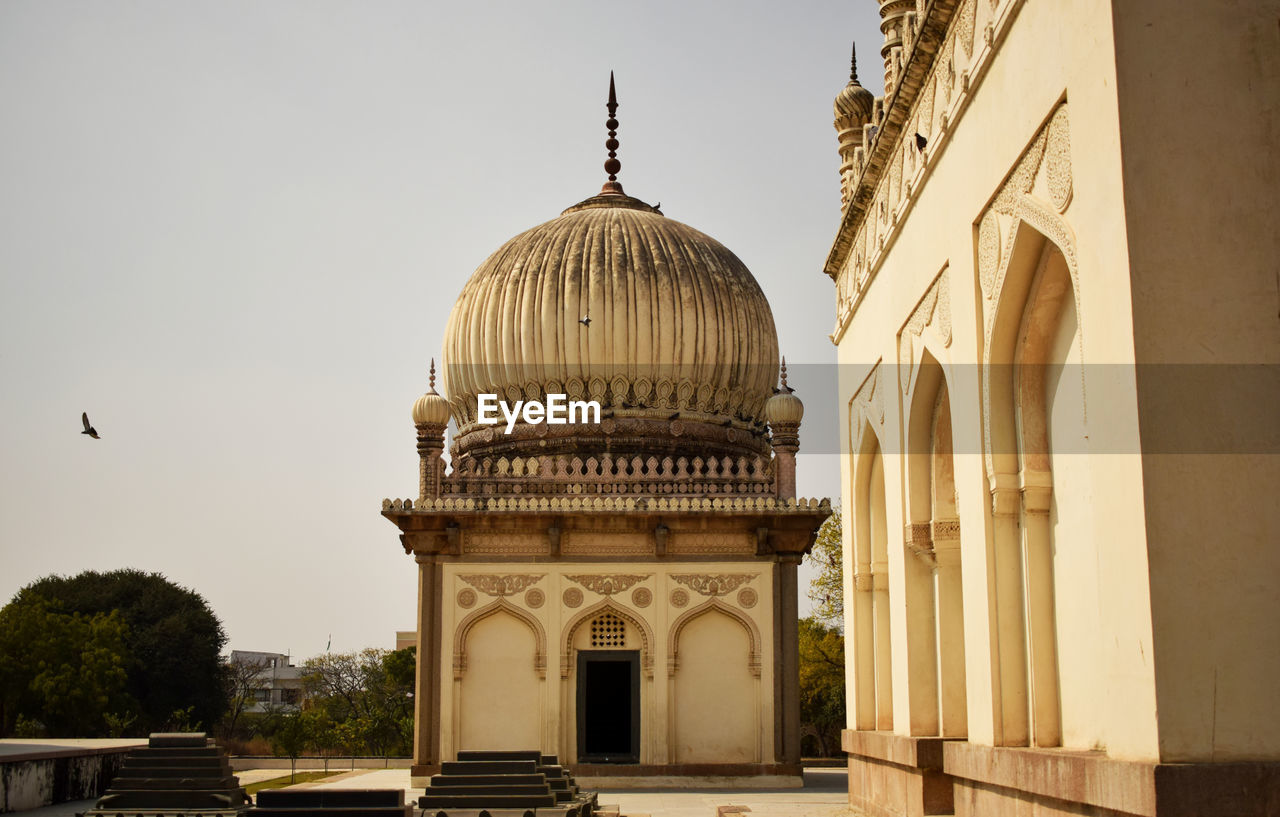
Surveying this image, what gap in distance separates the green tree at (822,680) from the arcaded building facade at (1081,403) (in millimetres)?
18134

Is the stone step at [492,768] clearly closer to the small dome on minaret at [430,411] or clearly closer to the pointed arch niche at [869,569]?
the pointed arch niche at [869,569]

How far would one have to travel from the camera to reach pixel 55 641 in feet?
101

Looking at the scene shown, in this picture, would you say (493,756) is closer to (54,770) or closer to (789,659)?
(54,770)

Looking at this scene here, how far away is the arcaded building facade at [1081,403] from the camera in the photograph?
514cm

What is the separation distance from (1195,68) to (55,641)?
98.7 ft

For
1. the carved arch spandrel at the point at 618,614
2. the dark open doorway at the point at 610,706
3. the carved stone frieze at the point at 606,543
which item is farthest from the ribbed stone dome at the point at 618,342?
the dark open doorway at the point at 610,706

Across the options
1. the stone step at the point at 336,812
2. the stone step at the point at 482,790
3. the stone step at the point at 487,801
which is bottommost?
the stone step at the point at 487,801

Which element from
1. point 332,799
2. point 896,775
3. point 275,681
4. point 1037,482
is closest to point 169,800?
point 332,799

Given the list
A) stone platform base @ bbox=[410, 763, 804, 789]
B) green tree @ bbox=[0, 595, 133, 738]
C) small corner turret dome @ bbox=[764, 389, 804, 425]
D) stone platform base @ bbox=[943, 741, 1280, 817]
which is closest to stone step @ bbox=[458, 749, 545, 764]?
stone platform base @ bbox=[943, 741, 1280, 817]

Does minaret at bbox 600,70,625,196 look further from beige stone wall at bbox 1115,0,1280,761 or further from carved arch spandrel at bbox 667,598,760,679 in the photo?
beige stone wall at bbox 1115,0,1280,761

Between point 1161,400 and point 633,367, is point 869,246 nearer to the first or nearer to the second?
point 1161,400

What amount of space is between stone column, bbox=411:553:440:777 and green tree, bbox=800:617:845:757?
12.7 metres

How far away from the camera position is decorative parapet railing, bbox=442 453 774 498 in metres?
18.6

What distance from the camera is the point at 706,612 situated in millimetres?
18344
